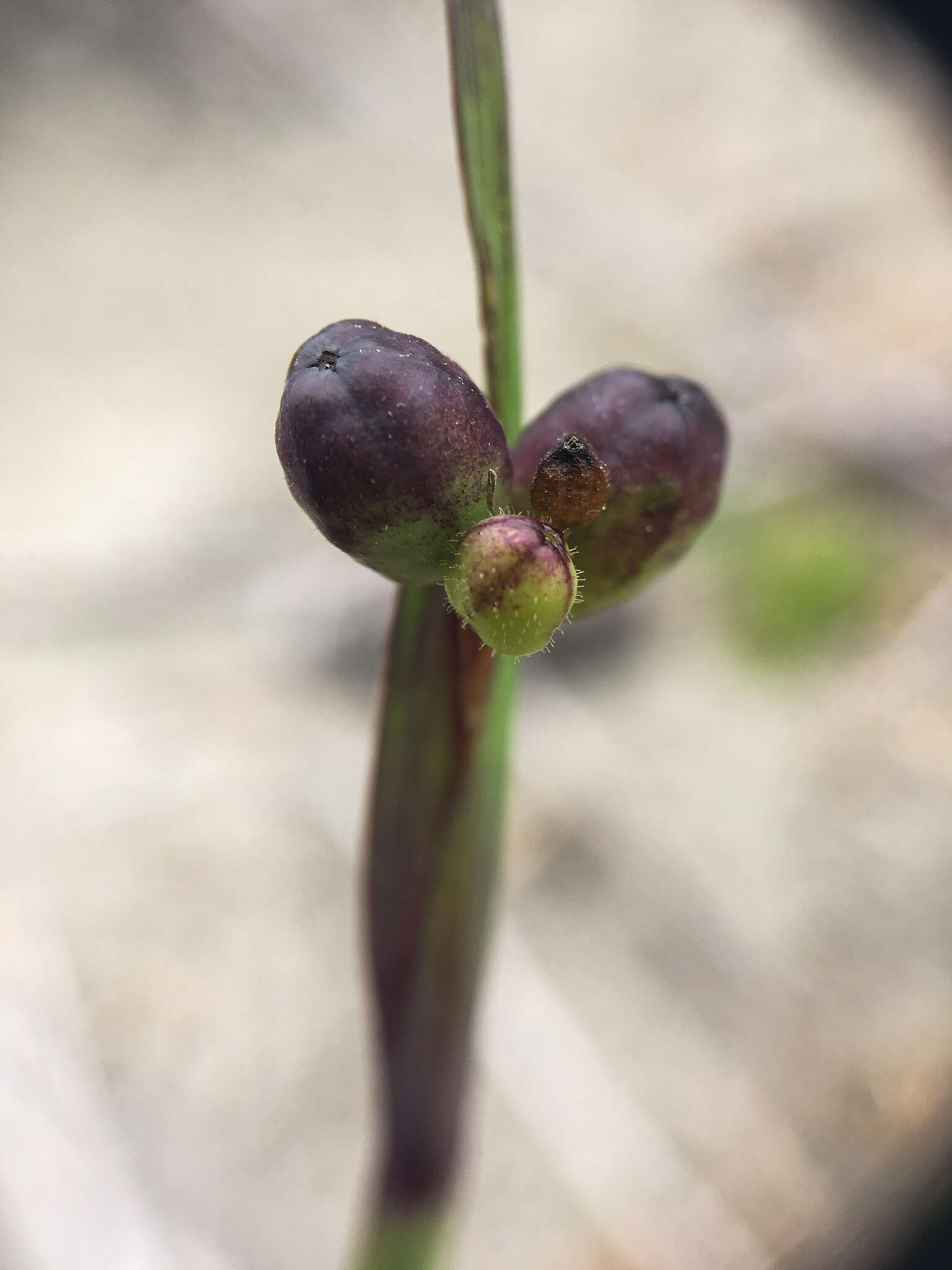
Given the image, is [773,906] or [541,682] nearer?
[773,906]

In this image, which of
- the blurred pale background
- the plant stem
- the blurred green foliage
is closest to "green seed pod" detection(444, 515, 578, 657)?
the plant stem

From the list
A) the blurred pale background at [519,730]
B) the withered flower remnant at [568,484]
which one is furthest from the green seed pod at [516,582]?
the blurred pale background at [519,730]

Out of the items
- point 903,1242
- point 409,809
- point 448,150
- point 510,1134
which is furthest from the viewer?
point 448,150

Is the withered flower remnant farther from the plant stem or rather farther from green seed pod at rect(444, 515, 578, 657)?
the plant stem

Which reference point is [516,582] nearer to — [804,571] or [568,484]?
[568,484]

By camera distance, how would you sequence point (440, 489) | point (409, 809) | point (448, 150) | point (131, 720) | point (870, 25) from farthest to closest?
point (870, 25) < point (448, 150) < point (131, 720) < point (409, 809) < point (440, 489)

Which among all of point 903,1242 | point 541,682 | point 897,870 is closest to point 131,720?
point 541,682

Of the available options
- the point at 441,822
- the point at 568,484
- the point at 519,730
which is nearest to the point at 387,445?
the point at 568,484

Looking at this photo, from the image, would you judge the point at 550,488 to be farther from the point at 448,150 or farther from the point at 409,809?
the point at 448,150
